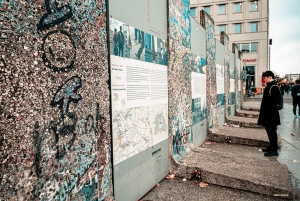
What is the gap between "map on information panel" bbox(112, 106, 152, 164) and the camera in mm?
2664

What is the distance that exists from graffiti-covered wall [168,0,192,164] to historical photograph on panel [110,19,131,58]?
1264 mm

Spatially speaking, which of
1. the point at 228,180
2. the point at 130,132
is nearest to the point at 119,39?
the point at 130,132

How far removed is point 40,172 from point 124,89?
4.22 feet

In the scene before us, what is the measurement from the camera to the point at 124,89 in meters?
2.74

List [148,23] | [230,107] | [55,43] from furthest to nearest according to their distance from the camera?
[230,107] < [148,23] < [55,43]

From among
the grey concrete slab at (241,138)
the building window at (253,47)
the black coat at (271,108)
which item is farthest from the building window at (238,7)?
the black coat at (271,108)

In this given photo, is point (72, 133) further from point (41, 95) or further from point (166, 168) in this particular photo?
point (166, 168)

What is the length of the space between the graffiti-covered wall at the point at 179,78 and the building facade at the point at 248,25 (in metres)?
28.2

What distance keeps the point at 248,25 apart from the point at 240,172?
31349 mm

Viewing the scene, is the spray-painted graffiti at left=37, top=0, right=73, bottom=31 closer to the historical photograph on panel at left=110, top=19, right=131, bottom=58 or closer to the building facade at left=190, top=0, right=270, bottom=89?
the historical photograph on panel at left=110, top=19, right=131, bottom=58

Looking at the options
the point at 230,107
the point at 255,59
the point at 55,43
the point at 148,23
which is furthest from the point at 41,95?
the point at 255,59

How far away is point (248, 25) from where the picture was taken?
1214 inches

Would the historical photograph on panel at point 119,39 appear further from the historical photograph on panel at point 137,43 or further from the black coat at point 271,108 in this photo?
the black coat at point 271,108

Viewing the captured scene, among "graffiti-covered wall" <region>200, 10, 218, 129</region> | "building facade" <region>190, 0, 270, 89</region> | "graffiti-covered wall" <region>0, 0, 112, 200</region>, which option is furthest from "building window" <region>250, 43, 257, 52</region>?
"graffiti-covered wall" <region>0, 0, 112, 200</region>
